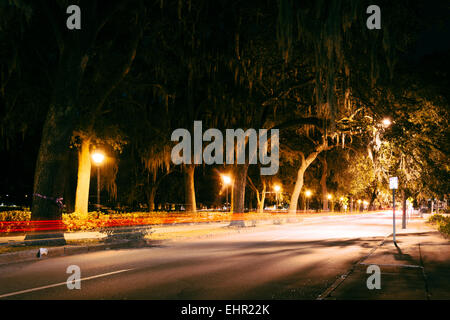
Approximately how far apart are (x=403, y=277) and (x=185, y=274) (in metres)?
4.58

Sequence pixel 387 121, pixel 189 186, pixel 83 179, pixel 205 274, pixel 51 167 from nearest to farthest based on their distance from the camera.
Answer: pixel 205 274
pixel 51 167
pixel 387 121
pixel 83 179
pixel 189 186

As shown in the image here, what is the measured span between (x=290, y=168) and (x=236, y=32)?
36265 millimetres

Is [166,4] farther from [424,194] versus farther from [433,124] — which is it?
[424,194]

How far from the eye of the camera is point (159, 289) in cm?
779

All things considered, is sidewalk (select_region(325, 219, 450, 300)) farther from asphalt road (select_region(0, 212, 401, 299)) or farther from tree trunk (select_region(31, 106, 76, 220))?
tree trunk (select_region(31, 106, 76, 220))

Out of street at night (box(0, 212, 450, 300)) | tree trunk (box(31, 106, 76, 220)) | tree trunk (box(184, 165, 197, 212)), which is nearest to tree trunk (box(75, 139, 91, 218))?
tree trunk (box(31, 106, 76, 220))

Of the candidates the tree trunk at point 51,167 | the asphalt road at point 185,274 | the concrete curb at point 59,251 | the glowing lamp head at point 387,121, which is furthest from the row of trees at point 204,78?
the asphalt road at point 185,274

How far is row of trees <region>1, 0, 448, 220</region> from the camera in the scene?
15102 millimetres

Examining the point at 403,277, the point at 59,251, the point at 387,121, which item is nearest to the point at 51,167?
the point at 59,251

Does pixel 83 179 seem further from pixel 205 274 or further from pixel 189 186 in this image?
pixel 205 274

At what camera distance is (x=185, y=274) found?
30.9ft

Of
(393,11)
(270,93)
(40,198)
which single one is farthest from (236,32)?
(40,198)

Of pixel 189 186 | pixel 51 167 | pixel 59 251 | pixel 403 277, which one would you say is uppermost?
pixel 51 167

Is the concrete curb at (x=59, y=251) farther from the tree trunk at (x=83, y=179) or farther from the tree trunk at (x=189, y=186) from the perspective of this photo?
the tree trunk at (x=189, y=186)
